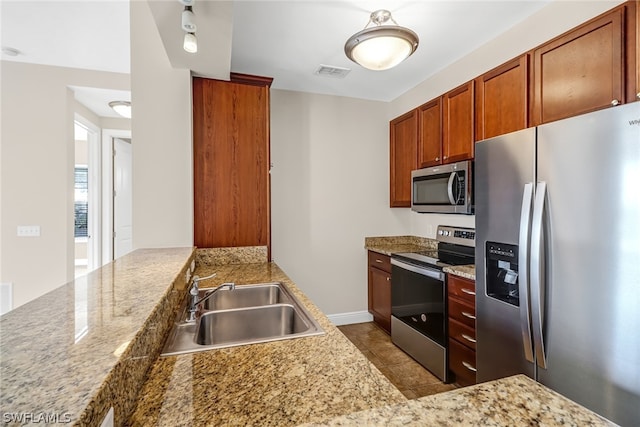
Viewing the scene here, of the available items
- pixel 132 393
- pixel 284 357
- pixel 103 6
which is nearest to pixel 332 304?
pixel 284 357

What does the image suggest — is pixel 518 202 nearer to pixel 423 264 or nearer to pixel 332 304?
pixel 423 264

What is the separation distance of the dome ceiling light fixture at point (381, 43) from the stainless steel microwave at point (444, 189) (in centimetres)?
99

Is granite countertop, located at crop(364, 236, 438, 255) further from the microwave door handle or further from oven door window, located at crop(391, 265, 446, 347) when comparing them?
the microwave door handle

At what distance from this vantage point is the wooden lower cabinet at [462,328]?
203cm

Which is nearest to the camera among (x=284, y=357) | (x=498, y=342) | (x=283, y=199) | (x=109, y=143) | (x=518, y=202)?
(x=284, y=357)

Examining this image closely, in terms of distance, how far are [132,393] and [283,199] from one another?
271 cm

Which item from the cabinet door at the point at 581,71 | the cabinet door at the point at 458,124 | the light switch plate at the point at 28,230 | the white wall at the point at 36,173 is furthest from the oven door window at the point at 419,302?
the light switch plate at the point at 28,230

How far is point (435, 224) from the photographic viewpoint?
3.18 metres

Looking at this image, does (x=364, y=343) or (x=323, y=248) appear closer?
(x=364, y=343)

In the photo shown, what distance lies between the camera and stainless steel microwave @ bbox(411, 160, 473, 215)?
2322 millimetres

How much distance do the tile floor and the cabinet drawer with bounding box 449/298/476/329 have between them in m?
0.54

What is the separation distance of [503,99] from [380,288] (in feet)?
6.93

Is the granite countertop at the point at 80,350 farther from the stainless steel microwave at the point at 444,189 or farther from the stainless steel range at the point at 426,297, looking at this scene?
the stainless steel microwave at the point at 444,189

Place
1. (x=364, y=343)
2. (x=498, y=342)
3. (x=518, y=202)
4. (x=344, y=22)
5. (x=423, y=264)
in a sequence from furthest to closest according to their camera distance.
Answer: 1. (x=364, y=343)
2. (x=423, y=264)
3. (x=344, y=22)
4. (x=498, y=342)
5. (x=518, y=202)
